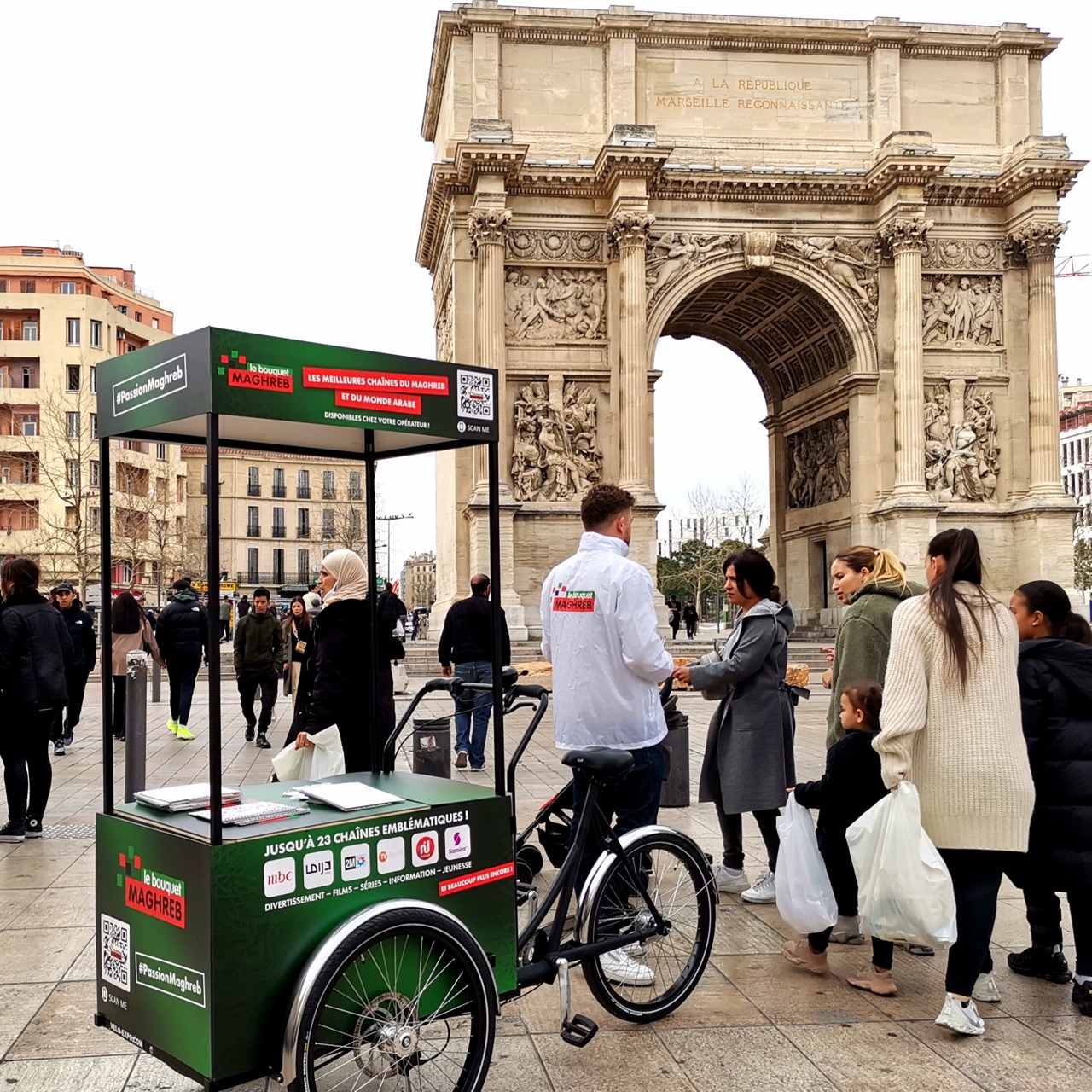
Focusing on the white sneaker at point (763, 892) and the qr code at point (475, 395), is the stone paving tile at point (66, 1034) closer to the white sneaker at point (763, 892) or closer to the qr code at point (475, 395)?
the qr code at point (475, 395)

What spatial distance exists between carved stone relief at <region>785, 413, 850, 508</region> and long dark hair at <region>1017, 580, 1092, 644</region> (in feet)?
82.6

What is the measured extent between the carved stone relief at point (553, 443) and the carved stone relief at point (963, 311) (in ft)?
29.0

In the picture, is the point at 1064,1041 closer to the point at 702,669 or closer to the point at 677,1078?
the point at 677,1078

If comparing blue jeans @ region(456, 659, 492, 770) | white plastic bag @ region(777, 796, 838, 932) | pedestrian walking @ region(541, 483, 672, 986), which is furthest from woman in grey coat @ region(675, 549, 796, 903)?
blue jeans @ region(456, 659, 492, 770)

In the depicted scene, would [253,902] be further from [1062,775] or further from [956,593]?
[1062,775]

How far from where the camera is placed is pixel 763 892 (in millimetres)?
6609

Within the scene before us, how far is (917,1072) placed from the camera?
4.18m

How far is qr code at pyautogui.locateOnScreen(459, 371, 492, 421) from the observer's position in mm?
4309

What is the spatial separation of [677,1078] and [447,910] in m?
1.06

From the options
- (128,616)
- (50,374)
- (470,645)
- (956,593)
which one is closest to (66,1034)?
(956,593)

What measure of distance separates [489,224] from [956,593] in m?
23.7

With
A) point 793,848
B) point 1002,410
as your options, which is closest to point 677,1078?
point 793,848

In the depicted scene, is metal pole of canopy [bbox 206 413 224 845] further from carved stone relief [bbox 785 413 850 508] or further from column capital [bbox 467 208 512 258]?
carved stone relief [bbox 785 413 850 508]

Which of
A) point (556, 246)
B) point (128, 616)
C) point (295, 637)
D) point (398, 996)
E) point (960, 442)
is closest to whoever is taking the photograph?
point (398, 996)
